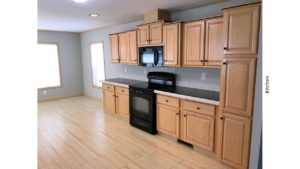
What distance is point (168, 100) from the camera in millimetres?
3307

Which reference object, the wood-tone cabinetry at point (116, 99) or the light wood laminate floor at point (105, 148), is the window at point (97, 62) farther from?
the light wood laminate floor at point (105, 148)

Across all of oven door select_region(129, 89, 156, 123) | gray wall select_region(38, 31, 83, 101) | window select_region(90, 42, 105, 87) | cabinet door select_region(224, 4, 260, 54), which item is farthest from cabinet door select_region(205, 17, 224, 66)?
gray wall select_region(38, 31, 83, 101)

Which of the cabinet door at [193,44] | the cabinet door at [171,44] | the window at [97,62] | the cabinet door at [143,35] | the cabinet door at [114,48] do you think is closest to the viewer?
the cabinet door at [193,44]

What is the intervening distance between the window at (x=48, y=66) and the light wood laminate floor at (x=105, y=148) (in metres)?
2.16

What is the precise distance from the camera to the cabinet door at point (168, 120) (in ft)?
10.6

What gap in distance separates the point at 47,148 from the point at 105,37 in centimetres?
370

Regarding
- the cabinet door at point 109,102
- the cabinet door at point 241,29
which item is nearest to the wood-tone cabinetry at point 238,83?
the cabinet door at point 241,29

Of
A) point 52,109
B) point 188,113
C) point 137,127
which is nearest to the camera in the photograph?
point 188,113

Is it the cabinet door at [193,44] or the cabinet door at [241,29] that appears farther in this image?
the cabinet door at [193,44]

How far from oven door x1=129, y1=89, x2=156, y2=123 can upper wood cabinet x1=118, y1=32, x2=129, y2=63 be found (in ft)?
3.25
